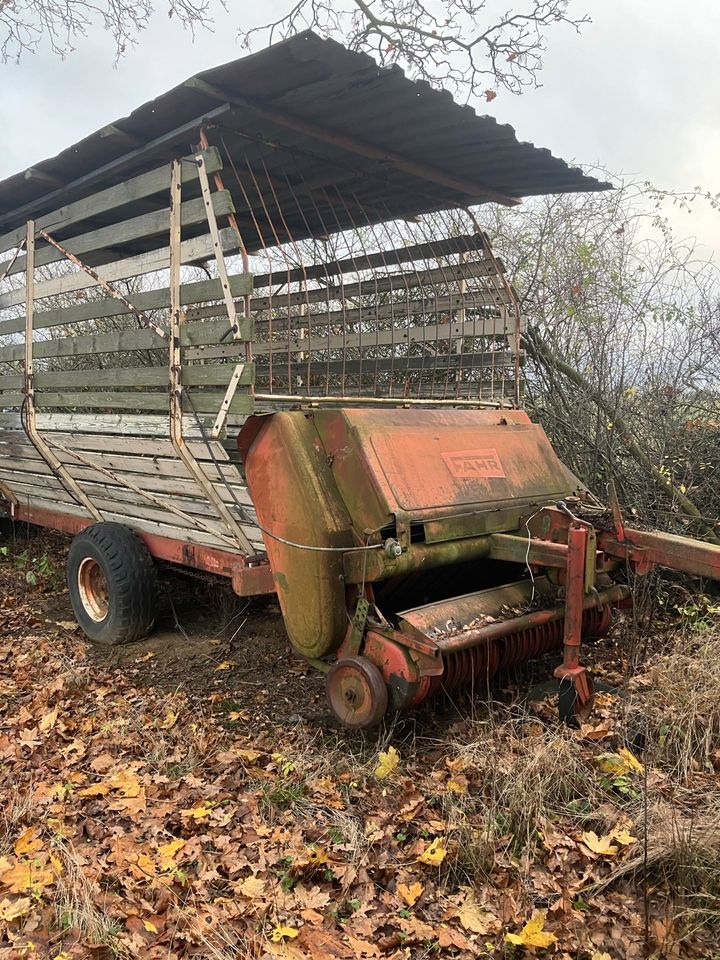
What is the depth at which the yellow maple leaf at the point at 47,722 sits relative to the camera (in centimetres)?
404

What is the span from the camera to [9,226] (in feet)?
20.7

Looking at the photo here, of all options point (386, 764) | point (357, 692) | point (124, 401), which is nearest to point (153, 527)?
point (124, 401)

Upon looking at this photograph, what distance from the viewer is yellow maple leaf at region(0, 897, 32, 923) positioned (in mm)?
2477

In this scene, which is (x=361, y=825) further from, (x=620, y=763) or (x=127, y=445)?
(x=127, y=445)

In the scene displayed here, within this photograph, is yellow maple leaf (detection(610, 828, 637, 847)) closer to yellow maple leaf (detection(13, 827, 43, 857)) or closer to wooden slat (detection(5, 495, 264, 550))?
yellow maple leaf (detection(13, 827, 43, 857))

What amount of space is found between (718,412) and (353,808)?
4.38 meters

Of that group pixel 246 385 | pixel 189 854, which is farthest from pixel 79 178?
pixel 189 854

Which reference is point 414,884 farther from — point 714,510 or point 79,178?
point 79,178

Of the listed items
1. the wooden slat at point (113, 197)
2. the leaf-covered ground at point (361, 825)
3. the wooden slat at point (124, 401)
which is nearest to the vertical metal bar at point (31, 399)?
the wooden slat at point (124, 401)

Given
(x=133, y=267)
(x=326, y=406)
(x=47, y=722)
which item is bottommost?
(x=47, y=722)

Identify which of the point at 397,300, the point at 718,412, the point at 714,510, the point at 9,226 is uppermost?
the point at 9,226

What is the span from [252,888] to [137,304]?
11.0 feet

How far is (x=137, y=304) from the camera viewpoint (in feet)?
14.7

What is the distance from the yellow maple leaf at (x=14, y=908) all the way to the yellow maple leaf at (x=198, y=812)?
67 centimetres
